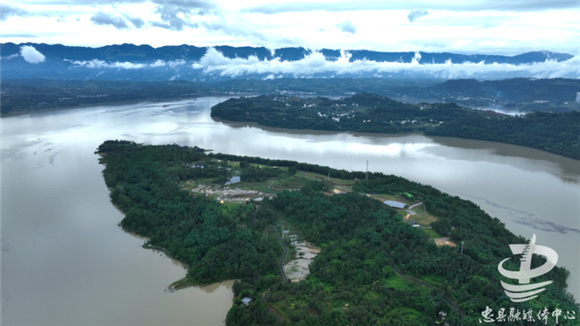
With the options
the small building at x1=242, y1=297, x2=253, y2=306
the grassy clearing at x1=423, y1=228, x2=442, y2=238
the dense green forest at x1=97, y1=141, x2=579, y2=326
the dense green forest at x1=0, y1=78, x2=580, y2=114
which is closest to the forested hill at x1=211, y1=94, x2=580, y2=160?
the dense green forest at x1=0, y1=78, x2=580, y2=114

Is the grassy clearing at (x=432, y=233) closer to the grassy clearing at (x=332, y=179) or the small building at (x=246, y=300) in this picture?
the grassy clearing at (x=332, y=179)

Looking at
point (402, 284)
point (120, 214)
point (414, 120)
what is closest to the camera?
point (402, 284)

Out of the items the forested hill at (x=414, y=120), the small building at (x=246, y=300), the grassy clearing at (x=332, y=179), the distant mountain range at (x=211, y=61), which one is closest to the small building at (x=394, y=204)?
the grassy clearing at (x=332, y=179)

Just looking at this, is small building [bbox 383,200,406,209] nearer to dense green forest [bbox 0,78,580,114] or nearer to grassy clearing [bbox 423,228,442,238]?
grassy clearing [bbox 423,228,442,238]

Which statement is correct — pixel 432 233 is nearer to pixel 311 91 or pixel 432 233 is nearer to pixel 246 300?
pixel 246 300

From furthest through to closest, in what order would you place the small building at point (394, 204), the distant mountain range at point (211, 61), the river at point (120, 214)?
1. the distant mountain range at point (211, 61)
2. the small building at point (394, 204)
3. the river at point (120, 214)

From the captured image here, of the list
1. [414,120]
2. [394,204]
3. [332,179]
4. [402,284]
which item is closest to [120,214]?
[332,179]
